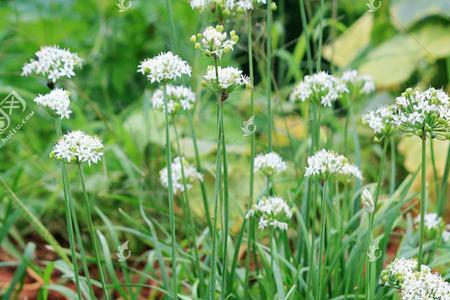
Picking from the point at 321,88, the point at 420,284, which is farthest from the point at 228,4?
the point at 420,284

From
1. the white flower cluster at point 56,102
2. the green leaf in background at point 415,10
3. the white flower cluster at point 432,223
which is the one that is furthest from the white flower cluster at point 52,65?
the green leaf in background at point 415,10

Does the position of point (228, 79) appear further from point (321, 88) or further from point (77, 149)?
point (321, 88)

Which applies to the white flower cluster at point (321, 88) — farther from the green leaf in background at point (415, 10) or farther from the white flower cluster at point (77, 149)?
the green leaf in background at point (415, 10)

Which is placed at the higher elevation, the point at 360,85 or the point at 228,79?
the point at 360,85

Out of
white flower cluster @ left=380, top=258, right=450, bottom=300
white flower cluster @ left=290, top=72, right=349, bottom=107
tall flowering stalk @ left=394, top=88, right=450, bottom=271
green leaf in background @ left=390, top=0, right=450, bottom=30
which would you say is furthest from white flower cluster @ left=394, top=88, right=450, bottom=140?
green leaf in background @ left=390, top=0, right=450, bottom=30

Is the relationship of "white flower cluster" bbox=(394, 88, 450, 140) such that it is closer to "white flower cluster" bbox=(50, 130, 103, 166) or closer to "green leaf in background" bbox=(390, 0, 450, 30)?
"white flower cluster" bbox=(50, 130, 103, 166)

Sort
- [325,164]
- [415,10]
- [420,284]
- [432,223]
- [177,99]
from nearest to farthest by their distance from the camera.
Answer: [420,284] < [325,164] < [177,99] < [432,223] < [415,10]

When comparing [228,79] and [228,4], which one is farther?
[228,4]
